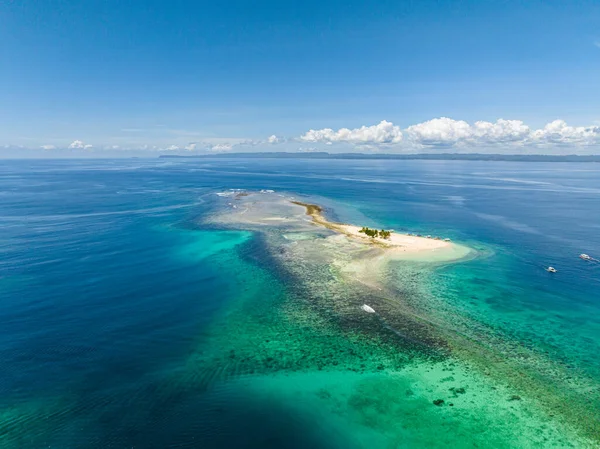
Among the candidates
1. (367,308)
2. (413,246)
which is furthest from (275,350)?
(413,246)

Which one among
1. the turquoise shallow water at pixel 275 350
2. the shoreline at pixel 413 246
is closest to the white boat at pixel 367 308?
the turquoise shallow water at pixel 275 350

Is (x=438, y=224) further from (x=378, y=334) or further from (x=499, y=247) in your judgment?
(x=378, y=334)

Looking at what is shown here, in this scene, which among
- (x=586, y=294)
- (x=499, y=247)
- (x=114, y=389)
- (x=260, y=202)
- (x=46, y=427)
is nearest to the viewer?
(x=46, y=427)

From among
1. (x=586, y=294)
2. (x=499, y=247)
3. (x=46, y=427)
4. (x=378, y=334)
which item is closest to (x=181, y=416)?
(x=46, y=427)

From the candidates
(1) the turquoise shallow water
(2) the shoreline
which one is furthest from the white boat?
(2) the shoreline

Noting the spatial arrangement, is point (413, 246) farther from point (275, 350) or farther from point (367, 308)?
point (275, 350)

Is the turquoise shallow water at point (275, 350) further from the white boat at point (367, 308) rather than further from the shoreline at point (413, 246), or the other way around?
the shoreline at point (413, 246)
